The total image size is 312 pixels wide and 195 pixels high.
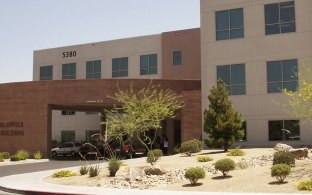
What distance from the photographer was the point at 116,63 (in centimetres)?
5203

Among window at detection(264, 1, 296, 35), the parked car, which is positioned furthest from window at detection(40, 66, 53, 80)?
window at detection(264, 1, 296, 35)

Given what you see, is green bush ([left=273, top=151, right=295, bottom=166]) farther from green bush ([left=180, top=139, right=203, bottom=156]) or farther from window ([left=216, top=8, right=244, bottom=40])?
window ([left=216, top=8, right=244, bottom=40])

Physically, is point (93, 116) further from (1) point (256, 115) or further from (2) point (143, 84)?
(1) point (256, 115)

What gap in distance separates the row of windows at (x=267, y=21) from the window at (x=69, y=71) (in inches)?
916

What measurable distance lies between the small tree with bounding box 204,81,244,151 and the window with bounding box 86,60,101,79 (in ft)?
80.3

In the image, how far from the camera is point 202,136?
36375 millimetres

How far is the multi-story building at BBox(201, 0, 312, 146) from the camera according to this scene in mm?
34250

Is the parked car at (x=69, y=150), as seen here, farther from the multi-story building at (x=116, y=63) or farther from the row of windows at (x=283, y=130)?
the row of windows at (x=283, y=130)

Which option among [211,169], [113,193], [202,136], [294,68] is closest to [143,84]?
[202,136]

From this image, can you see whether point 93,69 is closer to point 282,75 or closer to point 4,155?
point 4,155

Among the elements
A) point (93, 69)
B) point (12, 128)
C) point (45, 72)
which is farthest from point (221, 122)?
point (45, 72)

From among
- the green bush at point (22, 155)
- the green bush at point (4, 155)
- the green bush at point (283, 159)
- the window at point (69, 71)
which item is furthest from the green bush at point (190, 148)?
the window at point (69, 71)

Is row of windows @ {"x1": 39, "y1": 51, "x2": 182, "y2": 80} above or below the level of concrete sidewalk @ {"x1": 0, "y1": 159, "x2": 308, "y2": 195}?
above

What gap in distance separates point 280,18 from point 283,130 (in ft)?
27.7
